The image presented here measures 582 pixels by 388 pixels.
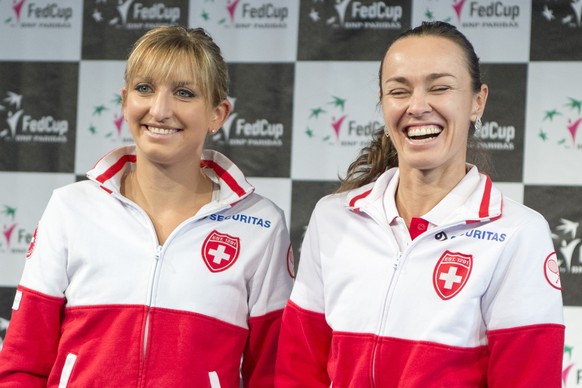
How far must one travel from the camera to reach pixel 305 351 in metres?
1.79

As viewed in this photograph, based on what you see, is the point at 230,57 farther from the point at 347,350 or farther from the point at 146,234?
the point at 347,350

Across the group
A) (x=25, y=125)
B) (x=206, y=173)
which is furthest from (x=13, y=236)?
(x=206, y=173)

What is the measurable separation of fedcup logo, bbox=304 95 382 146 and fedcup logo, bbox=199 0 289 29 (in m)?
0.37

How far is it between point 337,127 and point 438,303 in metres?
1.56

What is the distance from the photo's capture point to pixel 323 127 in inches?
123

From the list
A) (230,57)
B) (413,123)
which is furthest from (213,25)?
(413,123)

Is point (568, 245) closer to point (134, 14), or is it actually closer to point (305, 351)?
point (305, 351)

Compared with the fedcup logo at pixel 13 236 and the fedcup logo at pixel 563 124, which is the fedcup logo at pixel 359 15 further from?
the fedcup logo at pixel 13 236

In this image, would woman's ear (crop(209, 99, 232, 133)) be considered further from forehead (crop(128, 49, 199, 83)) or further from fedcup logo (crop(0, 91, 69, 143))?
fedcup logo (crop(0, 91, 69, 143))

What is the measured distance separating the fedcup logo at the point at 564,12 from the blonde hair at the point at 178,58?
165 cm

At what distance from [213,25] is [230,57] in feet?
0.46

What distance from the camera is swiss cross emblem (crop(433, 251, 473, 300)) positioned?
163cm

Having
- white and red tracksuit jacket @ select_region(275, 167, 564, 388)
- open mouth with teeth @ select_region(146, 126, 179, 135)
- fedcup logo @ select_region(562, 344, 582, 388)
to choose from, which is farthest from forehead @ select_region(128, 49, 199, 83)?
fedcup logo @ select_region(562, 344, 582, 388)

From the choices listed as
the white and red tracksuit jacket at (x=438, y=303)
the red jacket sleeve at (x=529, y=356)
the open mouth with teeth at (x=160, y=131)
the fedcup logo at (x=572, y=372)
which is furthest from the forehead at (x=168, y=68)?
the fedcup logo at (x=572, y=372)
